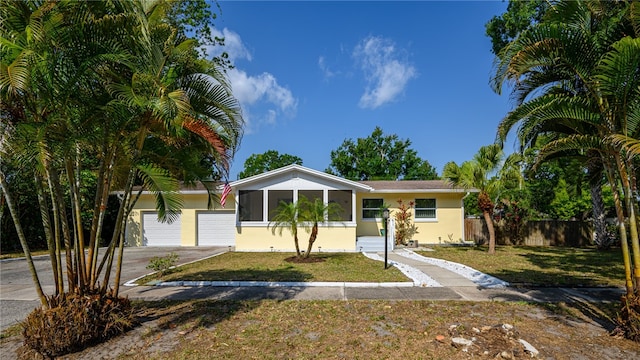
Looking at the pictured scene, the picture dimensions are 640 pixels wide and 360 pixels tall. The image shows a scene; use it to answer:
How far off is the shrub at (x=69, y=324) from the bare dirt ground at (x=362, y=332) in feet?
0.49

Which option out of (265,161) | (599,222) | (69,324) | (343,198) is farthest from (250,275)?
(265,161)

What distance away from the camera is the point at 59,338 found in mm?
4141

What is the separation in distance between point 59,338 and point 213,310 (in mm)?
2254

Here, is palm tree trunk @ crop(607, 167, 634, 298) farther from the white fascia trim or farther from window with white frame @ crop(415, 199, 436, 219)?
window with white frame @ crop(415, 199, 436, 219)

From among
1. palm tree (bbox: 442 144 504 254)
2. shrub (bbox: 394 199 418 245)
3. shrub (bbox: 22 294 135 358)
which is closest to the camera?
shrub (bbox: 22 294 135 358)

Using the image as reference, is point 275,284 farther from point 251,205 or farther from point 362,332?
point 251,205

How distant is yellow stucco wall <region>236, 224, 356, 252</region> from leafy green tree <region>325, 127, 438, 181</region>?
25312 millimetres

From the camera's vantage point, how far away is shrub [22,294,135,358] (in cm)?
413

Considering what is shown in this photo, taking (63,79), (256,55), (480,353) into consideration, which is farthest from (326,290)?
(256,55)

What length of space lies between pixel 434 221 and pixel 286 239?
7.83 m

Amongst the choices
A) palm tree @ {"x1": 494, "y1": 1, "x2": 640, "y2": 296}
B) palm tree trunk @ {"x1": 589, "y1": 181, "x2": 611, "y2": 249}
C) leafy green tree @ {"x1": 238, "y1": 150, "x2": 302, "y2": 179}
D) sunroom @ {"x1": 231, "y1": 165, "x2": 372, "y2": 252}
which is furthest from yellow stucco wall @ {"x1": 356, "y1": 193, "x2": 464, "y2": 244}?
leafy green tree @ {"x1": 238, "y1": 150, "x2": 302, "y2": 179}

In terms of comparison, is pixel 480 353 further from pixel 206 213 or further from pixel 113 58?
pixel 206 213

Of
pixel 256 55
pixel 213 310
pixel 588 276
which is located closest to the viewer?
pixel 213 310

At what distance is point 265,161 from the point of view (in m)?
51.1
